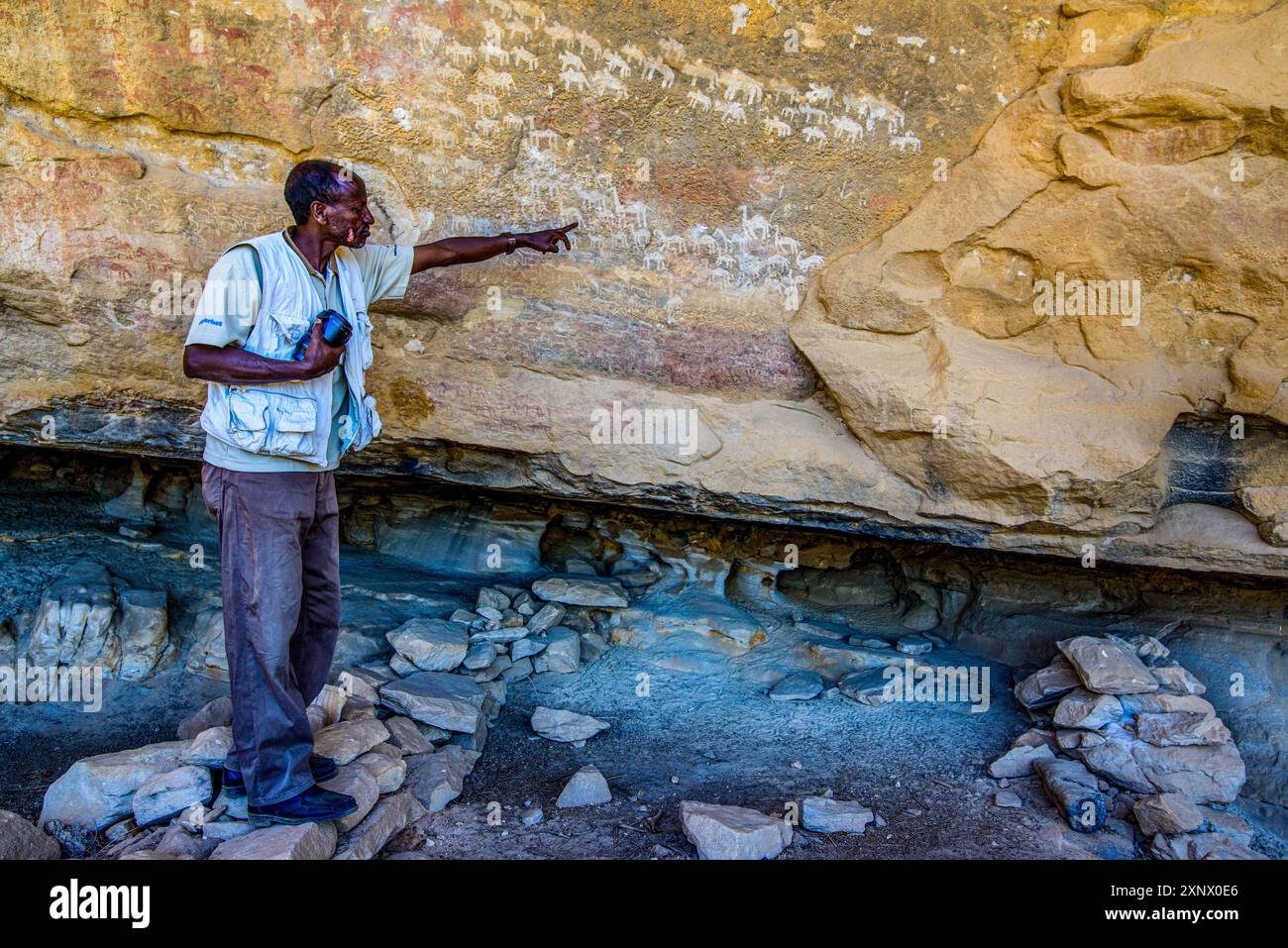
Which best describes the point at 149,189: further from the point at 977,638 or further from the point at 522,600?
the point at 977,638

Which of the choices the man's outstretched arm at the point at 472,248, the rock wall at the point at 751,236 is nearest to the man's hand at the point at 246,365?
the man's outstretched arm at the point at 472,248

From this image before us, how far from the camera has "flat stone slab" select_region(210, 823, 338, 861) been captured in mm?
2553

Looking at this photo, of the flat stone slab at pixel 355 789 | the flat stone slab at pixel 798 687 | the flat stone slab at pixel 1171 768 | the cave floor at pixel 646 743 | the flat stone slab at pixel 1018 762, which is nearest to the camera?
the flat stone slab at pixel 355 789

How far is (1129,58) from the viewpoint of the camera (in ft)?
11.3

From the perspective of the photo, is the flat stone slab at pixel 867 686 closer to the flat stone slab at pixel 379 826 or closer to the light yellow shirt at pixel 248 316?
the flat stone slab at pixel 379 826

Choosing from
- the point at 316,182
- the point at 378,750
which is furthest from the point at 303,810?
the point at 316,182

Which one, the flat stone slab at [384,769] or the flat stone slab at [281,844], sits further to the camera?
the flat stone slab at [384,769]

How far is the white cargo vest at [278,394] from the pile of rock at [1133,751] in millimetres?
2674

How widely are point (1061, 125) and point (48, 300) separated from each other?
3.75m

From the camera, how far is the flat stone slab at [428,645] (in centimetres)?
397

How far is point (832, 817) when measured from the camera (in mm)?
3180

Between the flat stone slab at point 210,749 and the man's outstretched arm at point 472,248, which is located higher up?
the man's outstretched arm at point 472,248

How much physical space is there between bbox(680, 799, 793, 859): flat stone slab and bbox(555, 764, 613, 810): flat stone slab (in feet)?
1.12

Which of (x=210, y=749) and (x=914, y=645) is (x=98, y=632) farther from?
(x=914, y=645)
